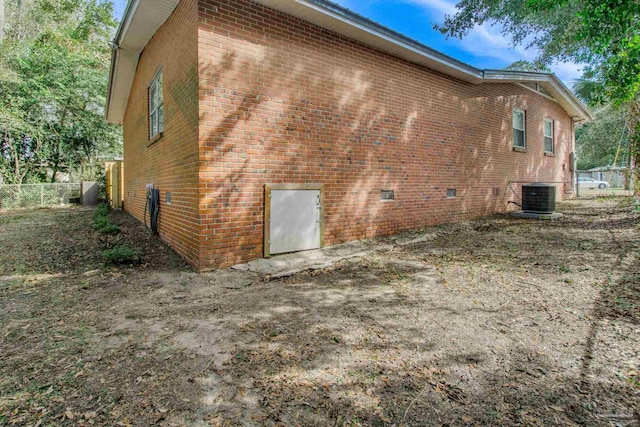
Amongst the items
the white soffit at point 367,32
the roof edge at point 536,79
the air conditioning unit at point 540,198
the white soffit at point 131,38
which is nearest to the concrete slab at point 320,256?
the white soffit at point 367,32

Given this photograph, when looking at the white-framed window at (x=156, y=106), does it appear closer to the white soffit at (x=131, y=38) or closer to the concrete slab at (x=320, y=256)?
the white soffit at (x=131, y=38)

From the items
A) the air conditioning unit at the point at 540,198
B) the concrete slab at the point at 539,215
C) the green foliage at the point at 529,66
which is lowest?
the concrete slab at the point at 539,215

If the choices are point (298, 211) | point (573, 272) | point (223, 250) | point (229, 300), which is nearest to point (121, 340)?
point (229, 300)

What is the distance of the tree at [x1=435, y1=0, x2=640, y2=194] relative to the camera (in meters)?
5.79

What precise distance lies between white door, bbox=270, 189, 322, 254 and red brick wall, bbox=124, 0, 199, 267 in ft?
4.12

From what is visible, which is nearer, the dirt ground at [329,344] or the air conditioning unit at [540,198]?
the dirt ground at [329,344]

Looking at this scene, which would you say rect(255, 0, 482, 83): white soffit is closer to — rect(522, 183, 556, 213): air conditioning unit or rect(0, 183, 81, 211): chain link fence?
rect(522, 183, 556, 213): air conditioning unit

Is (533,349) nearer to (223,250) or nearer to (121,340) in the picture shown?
(121,340)

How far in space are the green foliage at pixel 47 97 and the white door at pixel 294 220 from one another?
15.7m

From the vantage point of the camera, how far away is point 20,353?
2.69m

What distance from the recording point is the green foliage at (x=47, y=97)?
1578 cm

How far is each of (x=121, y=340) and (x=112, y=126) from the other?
2084 cm

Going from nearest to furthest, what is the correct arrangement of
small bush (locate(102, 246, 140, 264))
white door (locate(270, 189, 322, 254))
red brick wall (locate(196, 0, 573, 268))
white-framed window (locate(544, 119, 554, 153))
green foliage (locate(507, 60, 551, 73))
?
red brick wall (locate(196, 0, 573, 268)) → small bush (locate(102, 246, 140, 264)) → white door (locate(270, 189, 322, 254)) → white-framed window (locate(544, 119, 554, 153)) → green foliage (locate(507, 60, 551, 73))

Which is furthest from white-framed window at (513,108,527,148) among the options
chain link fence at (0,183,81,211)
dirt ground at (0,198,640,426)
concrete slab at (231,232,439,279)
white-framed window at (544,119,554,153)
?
chain link fence at (0,183,81,211)
